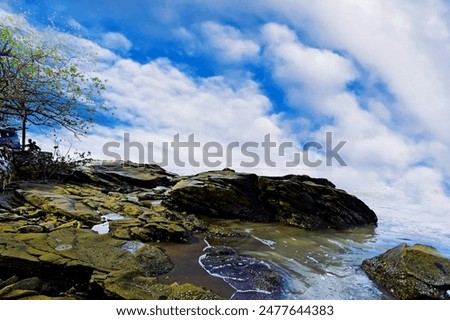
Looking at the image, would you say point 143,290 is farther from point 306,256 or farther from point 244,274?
point 306,256

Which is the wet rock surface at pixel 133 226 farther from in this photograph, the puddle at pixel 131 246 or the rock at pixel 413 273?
the rock at pixel 413 273

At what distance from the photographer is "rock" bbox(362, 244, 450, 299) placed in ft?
26.5

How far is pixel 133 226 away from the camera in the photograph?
11.2 m

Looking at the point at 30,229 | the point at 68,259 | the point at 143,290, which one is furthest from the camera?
the point at 30,229

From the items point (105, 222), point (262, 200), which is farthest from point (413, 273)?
point (105, 222)

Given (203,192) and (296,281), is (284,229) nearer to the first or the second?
(203,192)

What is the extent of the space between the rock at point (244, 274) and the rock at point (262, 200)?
6829 millimetres

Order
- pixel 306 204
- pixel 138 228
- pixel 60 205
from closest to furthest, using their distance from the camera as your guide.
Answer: pixel 138 228, pixel 60 205, pixel 306 204

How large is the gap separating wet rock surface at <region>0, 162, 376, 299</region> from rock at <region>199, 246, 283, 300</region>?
30 millimetres

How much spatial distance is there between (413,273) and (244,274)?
4996 mm

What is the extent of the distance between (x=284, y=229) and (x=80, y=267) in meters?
11.0

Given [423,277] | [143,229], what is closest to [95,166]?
[143,229]

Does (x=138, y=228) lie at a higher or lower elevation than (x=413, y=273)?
higher

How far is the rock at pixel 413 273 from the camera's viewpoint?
8062 millimetres
